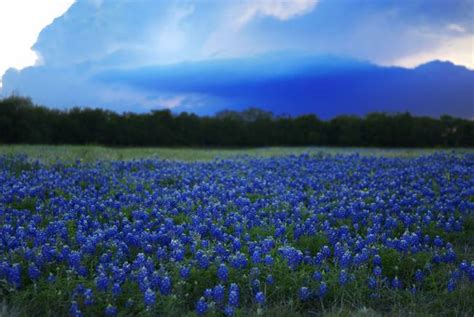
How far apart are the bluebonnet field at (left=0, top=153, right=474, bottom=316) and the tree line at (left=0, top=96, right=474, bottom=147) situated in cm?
2177

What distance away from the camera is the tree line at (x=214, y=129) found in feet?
98.8

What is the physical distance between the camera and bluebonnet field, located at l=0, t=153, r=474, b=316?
15.6 ft

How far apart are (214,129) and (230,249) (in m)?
29.1

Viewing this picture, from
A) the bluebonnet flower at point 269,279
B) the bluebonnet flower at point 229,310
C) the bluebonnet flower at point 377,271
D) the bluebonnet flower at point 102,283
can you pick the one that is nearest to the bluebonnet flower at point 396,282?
the bluebonnet flower at point 377,271

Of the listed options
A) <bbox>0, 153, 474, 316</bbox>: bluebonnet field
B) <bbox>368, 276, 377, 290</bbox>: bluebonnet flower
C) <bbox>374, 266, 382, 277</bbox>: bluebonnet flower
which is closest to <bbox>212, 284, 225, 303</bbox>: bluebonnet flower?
<bbox>0, 153, 474, 316</bbox>: bluebonnet field

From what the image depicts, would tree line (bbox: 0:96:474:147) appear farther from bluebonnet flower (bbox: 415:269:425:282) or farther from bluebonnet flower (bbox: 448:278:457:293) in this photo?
bluebonnet flower (bbox: 448:278:457:293)

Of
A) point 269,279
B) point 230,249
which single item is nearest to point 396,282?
point 269,279

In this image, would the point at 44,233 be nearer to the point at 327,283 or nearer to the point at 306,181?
the point at 327,283

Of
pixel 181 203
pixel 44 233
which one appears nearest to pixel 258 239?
pixel 181 203

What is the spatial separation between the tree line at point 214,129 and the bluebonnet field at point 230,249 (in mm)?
21770

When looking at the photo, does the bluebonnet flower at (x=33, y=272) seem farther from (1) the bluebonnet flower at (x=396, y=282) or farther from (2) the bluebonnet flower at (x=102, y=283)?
(1) the bluebonnet flower at (x=396, y=282)

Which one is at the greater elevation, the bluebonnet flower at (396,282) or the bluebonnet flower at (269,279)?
the bluebonnet flower at (269,279)

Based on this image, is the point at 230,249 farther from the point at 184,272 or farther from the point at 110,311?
the point at 110,311

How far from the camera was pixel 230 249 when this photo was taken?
19.4ft
